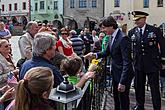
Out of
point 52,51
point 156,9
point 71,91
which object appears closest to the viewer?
point 71,91

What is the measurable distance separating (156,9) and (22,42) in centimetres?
4044

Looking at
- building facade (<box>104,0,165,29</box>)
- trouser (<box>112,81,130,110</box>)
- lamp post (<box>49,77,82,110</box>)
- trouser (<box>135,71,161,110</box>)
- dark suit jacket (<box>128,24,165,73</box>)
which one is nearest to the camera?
lamp post (<box>49,77,82,110</box>)

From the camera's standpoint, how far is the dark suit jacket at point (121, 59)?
553 cm

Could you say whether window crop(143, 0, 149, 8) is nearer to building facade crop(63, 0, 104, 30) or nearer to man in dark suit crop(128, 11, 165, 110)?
building facade crop(63, 0, 104, 30)

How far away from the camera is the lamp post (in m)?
2.89

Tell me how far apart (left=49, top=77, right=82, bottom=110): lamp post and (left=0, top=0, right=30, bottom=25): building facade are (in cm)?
6207

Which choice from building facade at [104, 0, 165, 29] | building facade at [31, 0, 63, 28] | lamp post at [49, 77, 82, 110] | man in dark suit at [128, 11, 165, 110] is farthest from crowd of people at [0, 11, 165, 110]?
building facade at [31, 0, 63, 28]

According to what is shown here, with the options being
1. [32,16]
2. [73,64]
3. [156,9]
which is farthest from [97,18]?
[73,64]

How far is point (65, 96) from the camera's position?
2900 mm

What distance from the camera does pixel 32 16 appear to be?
64188 millimetres

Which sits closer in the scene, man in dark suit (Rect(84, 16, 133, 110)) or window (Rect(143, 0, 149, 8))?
man in dark suit (Rect(84, 16, 133, 110))

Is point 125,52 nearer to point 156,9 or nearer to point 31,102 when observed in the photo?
point 31,102

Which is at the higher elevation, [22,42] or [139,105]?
[22,42]

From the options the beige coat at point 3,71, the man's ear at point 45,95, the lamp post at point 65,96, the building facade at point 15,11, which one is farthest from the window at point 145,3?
the lamp post at point 65,96
